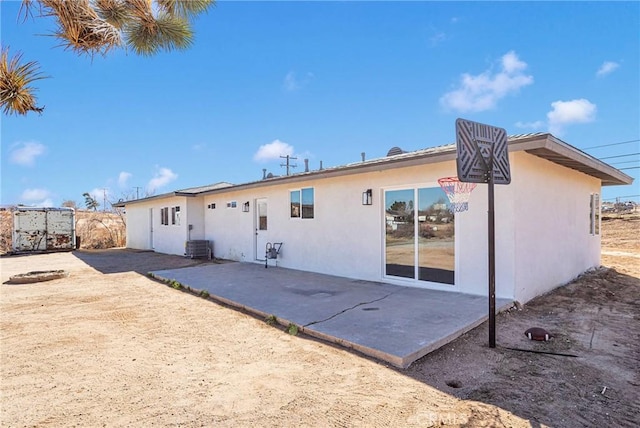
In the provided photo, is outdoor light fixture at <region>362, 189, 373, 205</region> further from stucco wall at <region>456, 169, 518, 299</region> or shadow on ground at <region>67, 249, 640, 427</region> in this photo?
shadow on ground at <region>67, 249, 640, 427</region>

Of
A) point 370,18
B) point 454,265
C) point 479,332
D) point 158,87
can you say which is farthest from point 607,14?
point 158,87

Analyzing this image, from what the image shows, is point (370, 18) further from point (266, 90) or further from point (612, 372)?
point (612, 372)

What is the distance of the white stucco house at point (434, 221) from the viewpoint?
6.00m

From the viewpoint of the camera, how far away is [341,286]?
744 cm

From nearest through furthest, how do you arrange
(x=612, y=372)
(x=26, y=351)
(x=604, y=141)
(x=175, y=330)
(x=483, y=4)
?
(x=612, y=372) < (x=26, y=351) < (x=175, y=330) < (x=483, y=4) < (x=604, y=141)

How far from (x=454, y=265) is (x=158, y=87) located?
12.2 metres

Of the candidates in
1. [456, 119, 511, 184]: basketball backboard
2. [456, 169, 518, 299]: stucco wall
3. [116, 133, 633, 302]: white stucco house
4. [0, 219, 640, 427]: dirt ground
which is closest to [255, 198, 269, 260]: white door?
[116, 133, 633, 302]: white stucco house

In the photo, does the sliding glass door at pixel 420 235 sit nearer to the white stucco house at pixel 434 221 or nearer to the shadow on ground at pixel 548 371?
the white stucco house at pixel 434 221

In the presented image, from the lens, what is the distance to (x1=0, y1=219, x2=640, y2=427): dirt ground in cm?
271

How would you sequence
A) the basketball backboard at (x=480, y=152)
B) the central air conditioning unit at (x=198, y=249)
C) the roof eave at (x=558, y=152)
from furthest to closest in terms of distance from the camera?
the central air conditioning unit at (x=198, y=249) < the roof eave at (x=558, y=152) < the basketball backboard at (x=480, y=152)

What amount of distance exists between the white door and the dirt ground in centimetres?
550

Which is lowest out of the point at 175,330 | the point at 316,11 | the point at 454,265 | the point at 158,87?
the point at 175,330

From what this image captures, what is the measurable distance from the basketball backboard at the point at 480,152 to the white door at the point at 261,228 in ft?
26.0

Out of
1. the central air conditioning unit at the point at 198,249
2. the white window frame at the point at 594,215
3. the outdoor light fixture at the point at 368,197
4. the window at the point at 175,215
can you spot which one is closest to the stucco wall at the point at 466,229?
the outdoor light fixture at the point at 368,197
